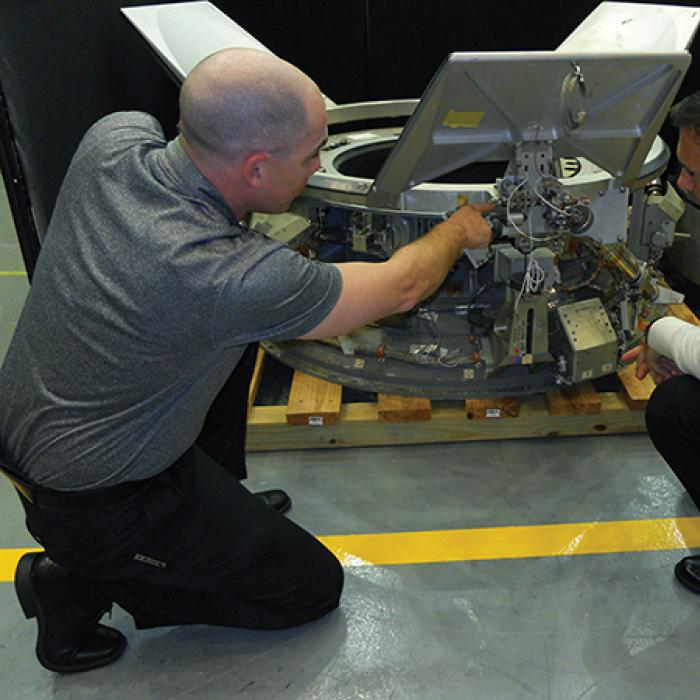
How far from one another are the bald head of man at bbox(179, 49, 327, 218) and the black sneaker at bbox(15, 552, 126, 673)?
3.80 ft

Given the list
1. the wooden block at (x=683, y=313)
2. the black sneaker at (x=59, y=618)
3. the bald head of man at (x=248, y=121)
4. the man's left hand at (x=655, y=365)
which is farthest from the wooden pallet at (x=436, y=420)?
the bald head of man at (x=248, y=121)

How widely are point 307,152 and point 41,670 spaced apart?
1610mm

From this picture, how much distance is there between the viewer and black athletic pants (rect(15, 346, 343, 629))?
1704 mm

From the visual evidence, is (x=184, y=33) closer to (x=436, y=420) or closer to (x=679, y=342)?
(x=436, y=420)

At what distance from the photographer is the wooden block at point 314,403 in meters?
2.75

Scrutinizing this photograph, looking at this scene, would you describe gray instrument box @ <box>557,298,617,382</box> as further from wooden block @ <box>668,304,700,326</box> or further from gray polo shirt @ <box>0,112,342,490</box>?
gray polo shirt @ <box>0,112,342,490</box>

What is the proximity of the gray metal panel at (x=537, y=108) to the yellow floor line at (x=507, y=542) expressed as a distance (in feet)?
3.94

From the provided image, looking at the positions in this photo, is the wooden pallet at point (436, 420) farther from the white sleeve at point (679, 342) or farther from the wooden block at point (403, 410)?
the white sleeve at point (679, 342)

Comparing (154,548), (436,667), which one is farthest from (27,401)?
(436,667)

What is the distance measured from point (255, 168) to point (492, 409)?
1556mm

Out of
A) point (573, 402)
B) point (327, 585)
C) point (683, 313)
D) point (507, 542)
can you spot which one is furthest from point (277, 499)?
point (683, 313)

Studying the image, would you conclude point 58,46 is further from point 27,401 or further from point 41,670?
point 41,670

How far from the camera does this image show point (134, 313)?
1.45 m

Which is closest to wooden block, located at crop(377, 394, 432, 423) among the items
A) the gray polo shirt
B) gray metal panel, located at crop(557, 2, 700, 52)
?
the gray polo shirt
